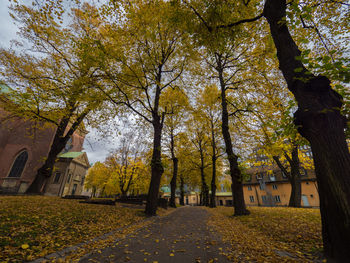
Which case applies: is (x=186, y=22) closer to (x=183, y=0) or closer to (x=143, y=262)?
(x=183, y=0)

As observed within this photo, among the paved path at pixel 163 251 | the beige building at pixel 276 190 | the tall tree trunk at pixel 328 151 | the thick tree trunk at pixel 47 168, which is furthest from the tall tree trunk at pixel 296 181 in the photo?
the thick tree trunk at pixel 47 168

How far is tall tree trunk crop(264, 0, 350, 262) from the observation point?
2.47 metres

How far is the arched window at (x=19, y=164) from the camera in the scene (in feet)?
72.7

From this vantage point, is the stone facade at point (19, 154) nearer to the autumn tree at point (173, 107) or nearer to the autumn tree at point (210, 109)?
the autumn tree at point (173, 107)

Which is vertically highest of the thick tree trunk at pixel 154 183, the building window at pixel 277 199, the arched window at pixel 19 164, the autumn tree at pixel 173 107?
the autumn tree at pixel 173 107

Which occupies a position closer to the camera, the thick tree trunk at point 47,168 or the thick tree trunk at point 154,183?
the thick tree trunk at point 154,183

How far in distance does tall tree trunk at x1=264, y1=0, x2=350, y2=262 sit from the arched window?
33.9 meters

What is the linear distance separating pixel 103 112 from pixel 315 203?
37.8 m

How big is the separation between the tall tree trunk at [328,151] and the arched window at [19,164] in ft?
111

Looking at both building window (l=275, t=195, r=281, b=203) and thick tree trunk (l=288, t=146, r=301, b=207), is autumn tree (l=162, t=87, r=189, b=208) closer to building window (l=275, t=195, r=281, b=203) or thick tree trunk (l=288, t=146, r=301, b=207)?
thick tree trunk (l=288, t=146, r=301, b=207)

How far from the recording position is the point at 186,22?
21.8ft

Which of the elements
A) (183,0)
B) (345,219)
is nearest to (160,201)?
(345,219)

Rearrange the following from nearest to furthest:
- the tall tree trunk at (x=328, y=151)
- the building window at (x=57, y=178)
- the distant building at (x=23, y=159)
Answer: the tall tree trunk at (x=328, y=151) → the distant building at (x=23, y=159) → the building window at (x=57, y=178)

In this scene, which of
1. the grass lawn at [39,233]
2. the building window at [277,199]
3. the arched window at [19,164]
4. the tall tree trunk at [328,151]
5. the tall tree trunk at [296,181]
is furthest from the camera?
the building window at [277,199]
